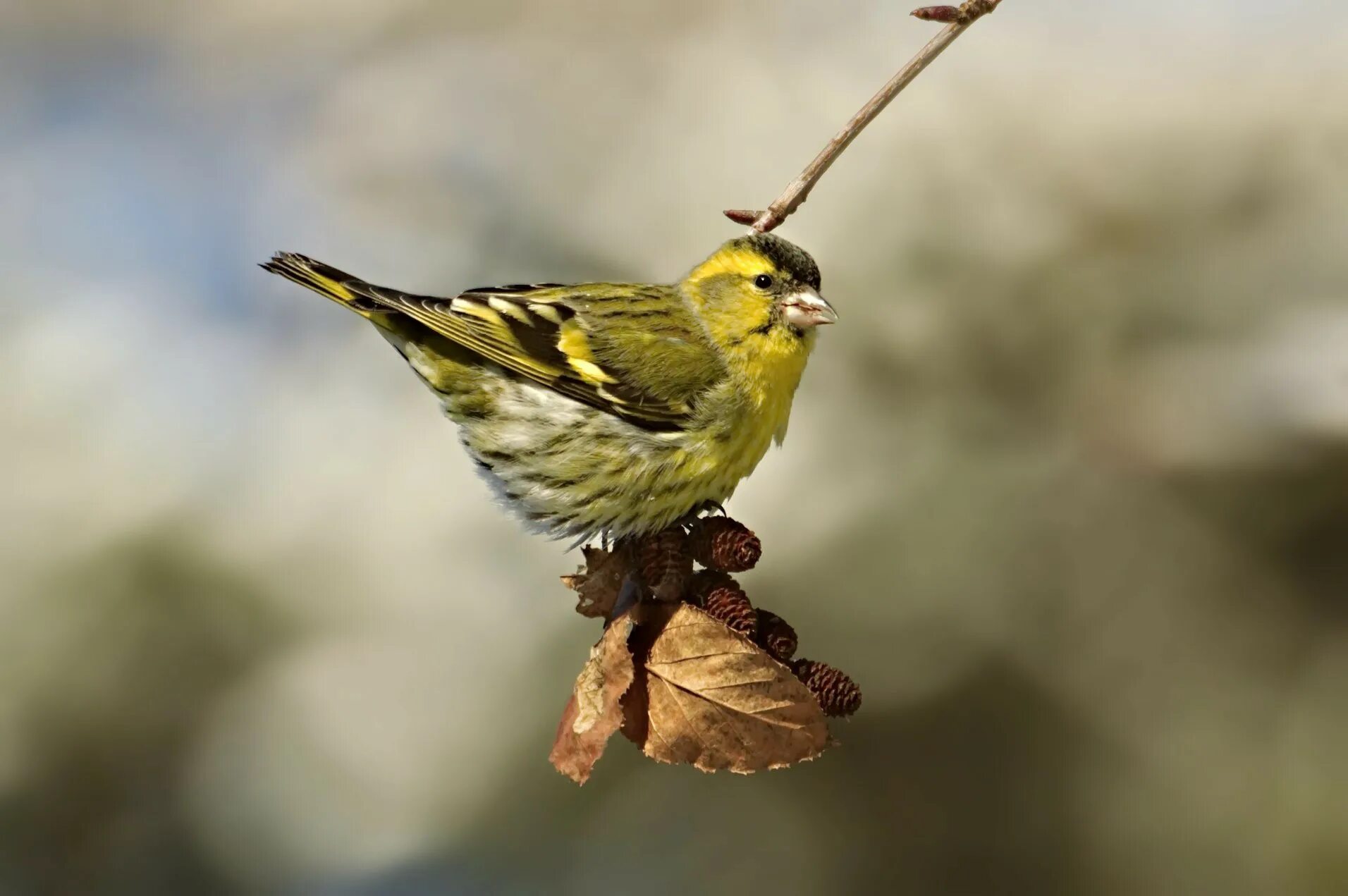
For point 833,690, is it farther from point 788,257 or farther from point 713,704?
point 788,257

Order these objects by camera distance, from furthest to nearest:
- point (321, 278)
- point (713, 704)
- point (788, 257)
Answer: point (788, 257) → point (321, 278) → point (713, 704)

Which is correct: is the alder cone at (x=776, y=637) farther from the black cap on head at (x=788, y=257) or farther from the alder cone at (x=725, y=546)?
the black cap on head at (x=788, y=257)

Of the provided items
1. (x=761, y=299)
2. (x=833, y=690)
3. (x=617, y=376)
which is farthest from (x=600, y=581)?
(x=761, y=299)

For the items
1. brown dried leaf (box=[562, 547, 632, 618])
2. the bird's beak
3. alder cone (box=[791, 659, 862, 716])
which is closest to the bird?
the bird's beak

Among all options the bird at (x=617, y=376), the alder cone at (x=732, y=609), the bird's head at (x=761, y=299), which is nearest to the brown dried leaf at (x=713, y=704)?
the alder cone at (x=732, y=609)

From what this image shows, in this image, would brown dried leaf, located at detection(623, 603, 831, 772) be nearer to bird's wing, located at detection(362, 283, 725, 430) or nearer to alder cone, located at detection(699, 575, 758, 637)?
alder cone, located at detection(699, 575, 758, 637)

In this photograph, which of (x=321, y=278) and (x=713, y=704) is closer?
(x=713, y=704)
